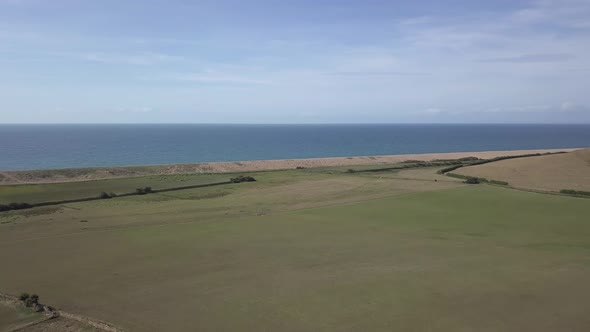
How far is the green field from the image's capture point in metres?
14.9

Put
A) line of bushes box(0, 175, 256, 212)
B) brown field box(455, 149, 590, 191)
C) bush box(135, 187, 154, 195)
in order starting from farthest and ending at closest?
1. brown field box(455, 149, 590, 191)
2. bush box(135, 187, 154, 195)
3. line of bushes box(0, 175, 256, 212)

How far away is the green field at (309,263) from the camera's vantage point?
1489cm

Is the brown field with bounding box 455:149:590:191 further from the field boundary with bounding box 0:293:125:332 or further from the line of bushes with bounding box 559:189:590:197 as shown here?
the field boundary with bounding box 0:293:125:332

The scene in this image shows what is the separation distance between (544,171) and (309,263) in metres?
43.9

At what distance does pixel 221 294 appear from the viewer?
16.7m

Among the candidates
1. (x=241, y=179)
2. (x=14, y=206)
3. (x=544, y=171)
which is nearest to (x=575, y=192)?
(x=544, y=171)

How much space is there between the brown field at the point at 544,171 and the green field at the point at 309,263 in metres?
10.1

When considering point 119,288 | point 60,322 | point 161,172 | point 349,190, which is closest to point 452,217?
point 349,190

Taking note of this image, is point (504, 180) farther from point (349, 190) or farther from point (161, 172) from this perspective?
point (161, 172)

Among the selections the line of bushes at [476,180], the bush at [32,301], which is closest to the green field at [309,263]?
the bush at [32,301]

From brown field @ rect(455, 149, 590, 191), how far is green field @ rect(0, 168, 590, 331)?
33.0ft

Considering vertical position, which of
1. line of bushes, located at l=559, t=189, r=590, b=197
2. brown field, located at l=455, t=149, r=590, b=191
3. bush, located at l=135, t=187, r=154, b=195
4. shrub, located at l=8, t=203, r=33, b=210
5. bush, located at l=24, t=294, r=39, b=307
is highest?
brown field, located at l=455, t=149, r=590, b=191

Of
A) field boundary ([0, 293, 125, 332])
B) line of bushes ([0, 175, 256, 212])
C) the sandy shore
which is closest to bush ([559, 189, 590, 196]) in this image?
line of bushes ([0, 175, 256, 212])

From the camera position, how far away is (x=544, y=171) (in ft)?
176
